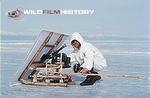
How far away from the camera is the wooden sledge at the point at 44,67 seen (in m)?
4.40

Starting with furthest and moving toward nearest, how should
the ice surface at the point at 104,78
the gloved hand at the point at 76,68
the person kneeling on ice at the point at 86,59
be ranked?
the gloved hand at the point at 76,68
the person kneeling on ice at the point at 86,59
the ice surface at the point at 104,78

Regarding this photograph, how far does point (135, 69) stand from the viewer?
4969mm

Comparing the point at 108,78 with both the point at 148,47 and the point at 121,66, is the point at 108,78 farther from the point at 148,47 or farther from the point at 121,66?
the point at 148,47

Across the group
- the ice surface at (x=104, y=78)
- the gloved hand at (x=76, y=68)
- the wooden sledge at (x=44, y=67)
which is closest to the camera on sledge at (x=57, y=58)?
the wooden sledge at (x=44, y=67)

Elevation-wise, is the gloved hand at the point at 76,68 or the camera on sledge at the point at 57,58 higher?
the camera on sledge at the point at 57,58

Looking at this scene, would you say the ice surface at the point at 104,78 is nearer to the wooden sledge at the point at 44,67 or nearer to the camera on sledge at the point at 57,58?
the wooden sledge at the point at 44,67

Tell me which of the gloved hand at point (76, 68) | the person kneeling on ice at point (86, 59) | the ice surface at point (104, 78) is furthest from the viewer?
the gloved hand at point (76, 68)

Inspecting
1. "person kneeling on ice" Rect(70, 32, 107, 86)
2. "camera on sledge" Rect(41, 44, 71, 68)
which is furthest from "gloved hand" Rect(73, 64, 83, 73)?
"camera on sledge" Rect(41, 44, 71, 68)

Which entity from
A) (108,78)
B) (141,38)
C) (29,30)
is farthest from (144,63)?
(29,30)

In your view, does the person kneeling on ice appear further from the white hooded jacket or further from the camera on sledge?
the camera on sledge

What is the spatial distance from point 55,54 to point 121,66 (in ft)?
3.39

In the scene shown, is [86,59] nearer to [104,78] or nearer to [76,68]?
[76,68]

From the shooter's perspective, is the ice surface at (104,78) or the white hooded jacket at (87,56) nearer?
the ice surface at (104,78)

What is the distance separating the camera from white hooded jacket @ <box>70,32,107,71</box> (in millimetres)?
4395
